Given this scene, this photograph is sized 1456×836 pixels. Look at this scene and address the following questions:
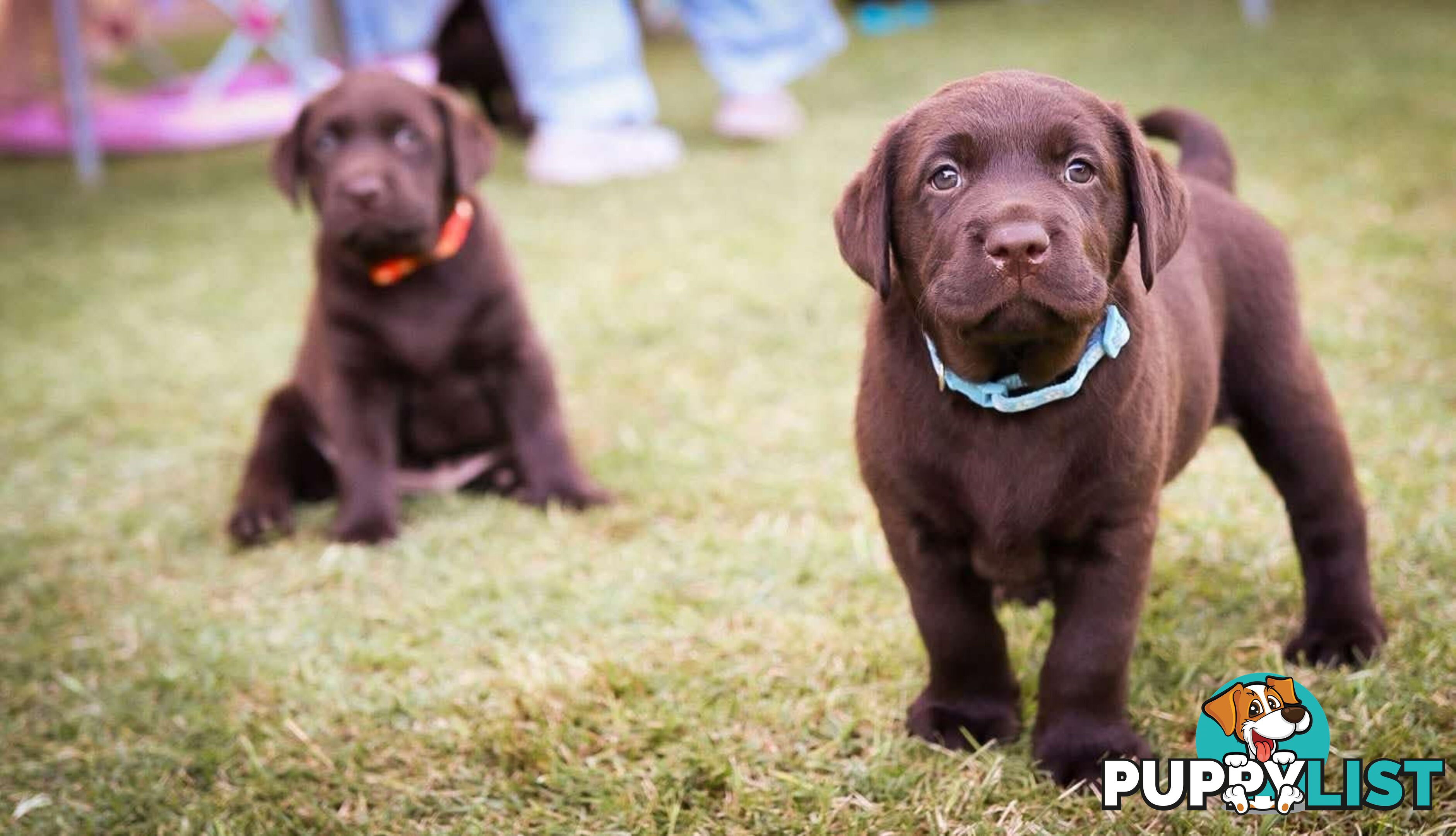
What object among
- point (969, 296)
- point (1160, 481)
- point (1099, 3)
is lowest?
point (1099, 3)

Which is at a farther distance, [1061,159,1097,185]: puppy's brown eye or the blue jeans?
the blue jeans

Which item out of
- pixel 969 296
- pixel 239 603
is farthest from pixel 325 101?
pixel 969 296

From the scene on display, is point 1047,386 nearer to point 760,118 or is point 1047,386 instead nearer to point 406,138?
point 406,138

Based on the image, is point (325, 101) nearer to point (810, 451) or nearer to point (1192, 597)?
point (810, 451)

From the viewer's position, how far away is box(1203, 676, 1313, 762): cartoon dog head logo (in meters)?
2.15

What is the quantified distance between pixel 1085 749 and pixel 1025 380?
612mm

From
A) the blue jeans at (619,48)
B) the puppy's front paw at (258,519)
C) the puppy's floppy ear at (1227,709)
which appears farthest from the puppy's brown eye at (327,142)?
the blue jeans at (619,48)

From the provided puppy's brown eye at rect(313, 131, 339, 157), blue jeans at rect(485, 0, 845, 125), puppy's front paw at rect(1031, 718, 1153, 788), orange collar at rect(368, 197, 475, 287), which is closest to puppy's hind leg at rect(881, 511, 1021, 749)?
puppy's front paw at rect(1031, 718, 1153, 788)

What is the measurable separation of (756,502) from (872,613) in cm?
71

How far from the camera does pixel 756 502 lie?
11.4 ft

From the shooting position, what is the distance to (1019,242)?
1831 millimetres

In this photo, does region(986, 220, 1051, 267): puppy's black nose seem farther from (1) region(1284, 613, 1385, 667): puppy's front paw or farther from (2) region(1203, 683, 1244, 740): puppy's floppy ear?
(1) region(1284, 613, 1385, 667): puppy's front paw

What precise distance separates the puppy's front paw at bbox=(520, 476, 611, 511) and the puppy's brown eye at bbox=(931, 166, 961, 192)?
1.76m

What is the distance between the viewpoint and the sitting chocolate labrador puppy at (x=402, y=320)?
3.49 metres
